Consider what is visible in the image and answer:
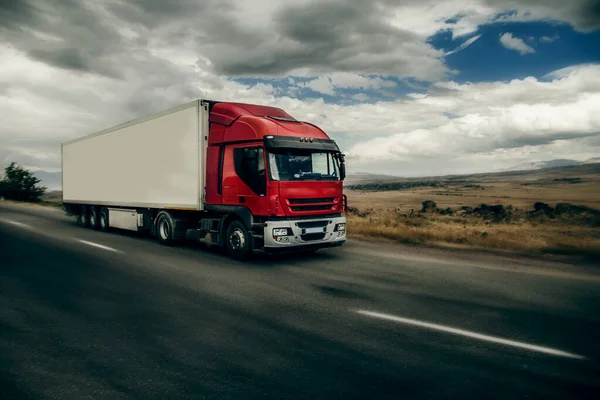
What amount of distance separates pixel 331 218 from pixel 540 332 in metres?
5.53

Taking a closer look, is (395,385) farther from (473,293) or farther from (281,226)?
(281,226)

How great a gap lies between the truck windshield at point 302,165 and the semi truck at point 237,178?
23mm

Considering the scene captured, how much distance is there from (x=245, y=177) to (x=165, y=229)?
4.16 metres

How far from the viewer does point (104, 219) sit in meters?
16.6

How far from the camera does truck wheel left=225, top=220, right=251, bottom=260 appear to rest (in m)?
9.69

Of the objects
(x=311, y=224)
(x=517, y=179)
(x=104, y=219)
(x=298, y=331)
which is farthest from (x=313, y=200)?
(x=517, y=179)

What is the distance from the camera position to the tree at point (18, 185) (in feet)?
159

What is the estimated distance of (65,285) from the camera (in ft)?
23.9

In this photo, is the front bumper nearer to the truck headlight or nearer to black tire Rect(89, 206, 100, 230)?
the truck headlight

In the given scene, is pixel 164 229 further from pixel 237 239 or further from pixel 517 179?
pixel 517 179

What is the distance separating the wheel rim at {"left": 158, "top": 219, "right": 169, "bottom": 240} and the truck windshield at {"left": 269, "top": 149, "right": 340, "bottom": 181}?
15.7 feet

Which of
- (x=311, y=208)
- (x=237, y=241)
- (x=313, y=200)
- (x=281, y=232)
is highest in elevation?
(x=313, y=200)

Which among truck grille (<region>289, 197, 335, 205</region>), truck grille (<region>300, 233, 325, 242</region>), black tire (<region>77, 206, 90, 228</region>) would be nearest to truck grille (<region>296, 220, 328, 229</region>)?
truck grille (<region>300, 233, 325, 242</region>)

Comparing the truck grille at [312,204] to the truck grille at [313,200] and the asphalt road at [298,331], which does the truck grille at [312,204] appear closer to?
the truck grille at [313,200]
